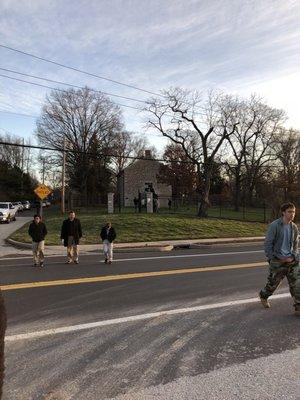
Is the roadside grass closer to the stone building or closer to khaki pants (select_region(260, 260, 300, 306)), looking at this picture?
khaki pants (select_region(260, 260, 300, 306))

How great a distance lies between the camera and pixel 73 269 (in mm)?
13273

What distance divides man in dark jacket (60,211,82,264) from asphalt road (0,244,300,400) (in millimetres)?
3929

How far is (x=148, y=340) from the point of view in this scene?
6.09 metres

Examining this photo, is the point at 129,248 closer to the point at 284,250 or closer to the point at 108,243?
the point at 108,243

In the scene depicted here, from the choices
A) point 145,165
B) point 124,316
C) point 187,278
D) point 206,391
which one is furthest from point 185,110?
point 206,391

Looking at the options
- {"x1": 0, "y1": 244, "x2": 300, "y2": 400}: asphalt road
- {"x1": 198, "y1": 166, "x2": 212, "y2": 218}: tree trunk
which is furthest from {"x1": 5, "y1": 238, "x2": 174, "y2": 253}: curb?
{"x1": 198, "y1": 166, "x2": 212, "y2": 218}: tree trunk

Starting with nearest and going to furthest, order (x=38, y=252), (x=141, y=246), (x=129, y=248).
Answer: (x=38, y=252) < (x=129, y=248) < (x=141, y=246)

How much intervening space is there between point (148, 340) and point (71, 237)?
9.53 meters

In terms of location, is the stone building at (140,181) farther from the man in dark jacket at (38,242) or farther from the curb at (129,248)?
the man in dark jacket at (38,242)

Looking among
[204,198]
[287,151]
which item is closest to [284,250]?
[204,198]

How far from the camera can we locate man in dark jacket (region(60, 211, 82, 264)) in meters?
15.1

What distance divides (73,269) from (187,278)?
354 centimetres

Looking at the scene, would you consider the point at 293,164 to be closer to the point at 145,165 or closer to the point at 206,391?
the point at 145,165

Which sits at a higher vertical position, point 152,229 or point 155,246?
point 152,229
